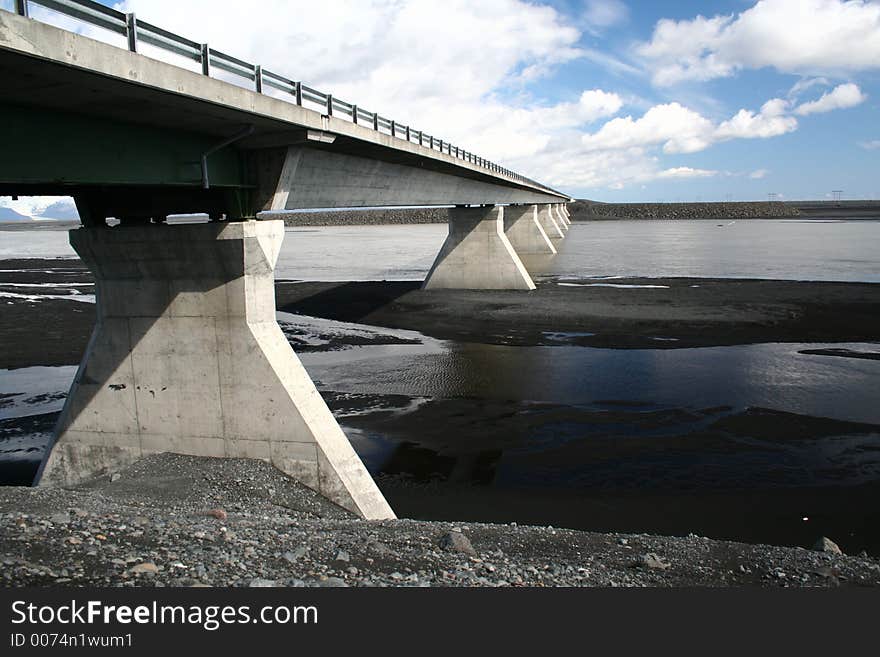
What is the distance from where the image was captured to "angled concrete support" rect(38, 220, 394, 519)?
41.7 ft

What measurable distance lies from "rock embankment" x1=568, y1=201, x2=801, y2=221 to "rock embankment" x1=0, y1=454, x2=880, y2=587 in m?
170

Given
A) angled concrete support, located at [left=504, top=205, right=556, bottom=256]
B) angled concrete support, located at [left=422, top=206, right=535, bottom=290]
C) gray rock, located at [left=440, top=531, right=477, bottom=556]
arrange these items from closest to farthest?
gray rock, located at [left=440, top=531, right=477, bottom=556] < angled concrete support, located at [left=422, top=206, right=535, bottom=290] < angled concrete support, located at [left=504, top=205, right=556, bottom=256]

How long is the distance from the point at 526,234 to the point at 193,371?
201ft

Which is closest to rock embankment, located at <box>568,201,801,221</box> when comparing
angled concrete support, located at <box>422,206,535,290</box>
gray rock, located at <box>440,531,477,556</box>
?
angled concrete support, located at <box>422,206,535,290</box>

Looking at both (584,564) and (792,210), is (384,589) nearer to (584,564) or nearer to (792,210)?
(584,564)

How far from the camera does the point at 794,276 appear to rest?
45625 millimetres

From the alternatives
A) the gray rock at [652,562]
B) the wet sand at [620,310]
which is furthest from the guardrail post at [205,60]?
the wet sand at [620,310]

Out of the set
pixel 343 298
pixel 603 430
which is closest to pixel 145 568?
pixel 603 430

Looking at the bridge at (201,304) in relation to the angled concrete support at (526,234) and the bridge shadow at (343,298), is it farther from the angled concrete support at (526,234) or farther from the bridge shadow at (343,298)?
the angled concrete support at (526,234)

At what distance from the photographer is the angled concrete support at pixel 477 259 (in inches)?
1642

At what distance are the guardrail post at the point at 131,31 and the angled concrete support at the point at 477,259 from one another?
33157 mm

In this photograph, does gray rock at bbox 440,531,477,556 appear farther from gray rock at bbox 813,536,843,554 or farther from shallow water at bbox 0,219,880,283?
A: shallow water at bbox 0,219,880,283

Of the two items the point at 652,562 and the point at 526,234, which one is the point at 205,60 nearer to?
the point at 652,562

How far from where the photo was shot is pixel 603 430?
53.8ft
